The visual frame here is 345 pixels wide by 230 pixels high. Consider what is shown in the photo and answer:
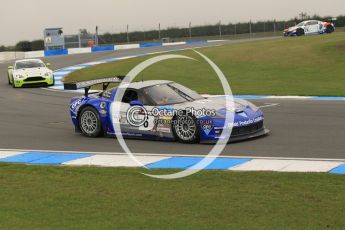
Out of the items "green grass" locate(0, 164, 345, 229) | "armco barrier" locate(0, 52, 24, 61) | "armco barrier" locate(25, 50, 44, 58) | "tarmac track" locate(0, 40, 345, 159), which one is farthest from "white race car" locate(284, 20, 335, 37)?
"green grass" locate(0, 164, 345, 229)

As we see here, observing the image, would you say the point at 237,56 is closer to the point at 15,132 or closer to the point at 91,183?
the point at 15,132

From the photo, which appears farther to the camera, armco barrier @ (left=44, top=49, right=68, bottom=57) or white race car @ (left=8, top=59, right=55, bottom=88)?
armco barrier @ (left=44, top=49, right=68, bottom=57)

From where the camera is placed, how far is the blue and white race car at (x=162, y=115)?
1185 cm

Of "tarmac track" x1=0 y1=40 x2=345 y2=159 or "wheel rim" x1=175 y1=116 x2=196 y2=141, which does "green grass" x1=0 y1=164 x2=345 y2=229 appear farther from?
"wheel rim" x1=175 y1=116 x2=196 y2=141

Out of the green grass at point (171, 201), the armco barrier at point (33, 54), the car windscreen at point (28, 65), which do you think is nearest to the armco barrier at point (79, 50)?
the armco barrier at point (33, 54)

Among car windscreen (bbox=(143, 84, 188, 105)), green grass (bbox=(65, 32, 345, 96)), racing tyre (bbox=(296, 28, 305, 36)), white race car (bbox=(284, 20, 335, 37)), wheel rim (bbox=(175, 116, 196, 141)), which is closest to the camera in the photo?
wheel rim (bbox=(175, 116, 196, 141))

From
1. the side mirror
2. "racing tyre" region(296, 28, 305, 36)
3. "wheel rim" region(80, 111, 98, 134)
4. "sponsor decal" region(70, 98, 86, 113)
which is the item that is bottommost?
"wheel rim" region(80, 111, 98, 134)

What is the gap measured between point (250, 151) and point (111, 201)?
4112mm

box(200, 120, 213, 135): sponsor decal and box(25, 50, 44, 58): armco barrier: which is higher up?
box(25, 50, 44, 58): armco barrier

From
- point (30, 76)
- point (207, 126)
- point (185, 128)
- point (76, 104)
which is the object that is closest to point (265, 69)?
point (30, 76)

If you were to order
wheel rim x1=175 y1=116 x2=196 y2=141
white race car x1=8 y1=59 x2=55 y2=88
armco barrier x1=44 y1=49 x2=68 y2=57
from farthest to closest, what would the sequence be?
1. armco barrier x1=44 y1=49 x2=68 y2=57
2. white race car x1=8 y1=59 x2=55 y2=88
3. wheel rim x1=175 y1=116 x2=196 y2=141

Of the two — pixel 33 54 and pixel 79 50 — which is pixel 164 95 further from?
pixel 79 50

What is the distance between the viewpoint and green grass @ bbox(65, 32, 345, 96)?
23862mm

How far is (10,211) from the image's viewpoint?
24.1ft
